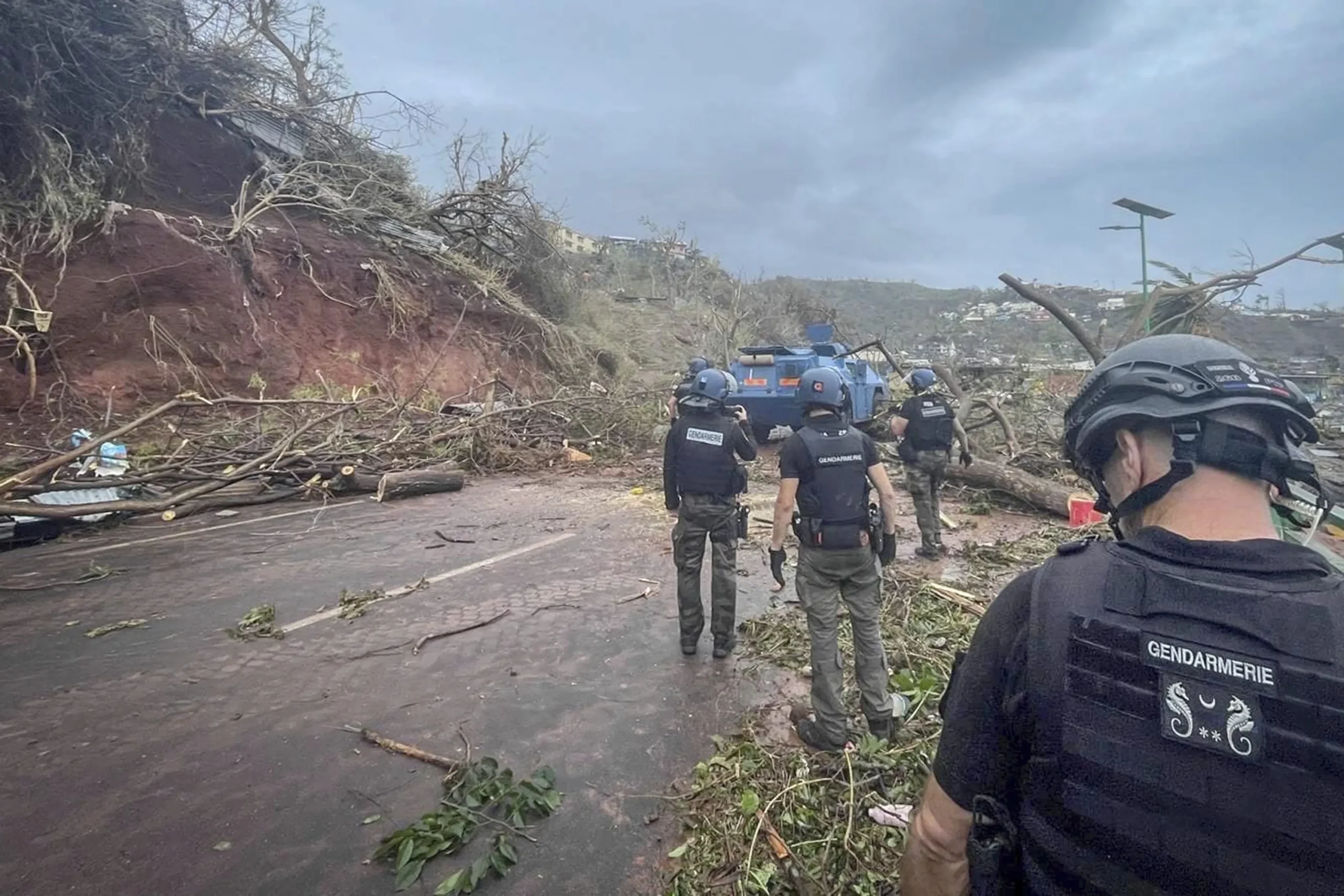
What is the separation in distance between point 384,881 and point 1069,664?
2.47m

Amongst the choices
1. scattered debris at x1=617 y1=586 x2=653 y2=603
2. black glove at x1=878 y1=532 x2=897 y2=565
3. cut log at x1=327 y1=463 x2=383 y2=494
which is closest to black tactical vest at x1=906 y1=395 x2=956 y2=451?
scattered debris at x1=617 y1=586 x2=653 y2=603

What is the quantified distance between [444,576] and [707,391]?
2.87m

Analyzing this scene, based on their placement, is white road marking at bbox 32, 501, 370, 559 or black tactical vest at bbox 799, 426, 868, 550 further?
white road marking at bbox 32, 501, 370, 559

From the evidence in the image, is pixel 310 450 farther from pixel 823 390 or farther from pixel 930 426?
pixel 930 426

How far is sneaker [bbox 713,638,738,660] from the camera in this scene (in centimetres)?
439

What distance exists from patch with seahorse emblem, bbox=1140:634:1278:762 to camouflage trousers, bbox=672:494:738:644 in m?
3.47

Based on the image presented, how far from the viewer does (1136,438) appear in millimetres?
1212

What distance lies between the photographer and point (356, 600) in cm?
511

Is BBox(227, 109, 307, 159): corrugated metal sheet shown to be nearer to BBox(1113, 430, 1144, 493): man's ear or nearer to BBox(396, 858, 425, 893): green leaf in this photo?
BBox(396, 858, 425, 893): green leaf

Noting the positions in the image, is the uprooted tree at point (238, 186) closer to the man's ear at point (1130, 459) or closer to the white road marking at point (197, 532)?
the white road marking at point (197, 532)

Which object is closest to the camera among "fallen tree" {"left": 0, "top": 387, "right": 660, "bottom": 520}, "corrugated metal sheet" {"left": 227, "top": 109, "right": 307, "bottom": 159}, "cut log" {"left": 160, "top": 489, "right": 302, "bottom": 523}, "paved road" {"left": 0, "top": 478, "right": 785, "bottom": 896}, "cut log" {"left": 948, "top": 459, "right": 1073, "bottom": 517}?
"paved road" {"left": 0, "top": 478, "right": 785, "bottom": 896}

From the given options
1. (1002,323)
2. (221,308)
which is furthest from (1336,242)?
(1002,323)

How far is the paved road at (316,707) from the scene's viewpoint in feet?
8.45

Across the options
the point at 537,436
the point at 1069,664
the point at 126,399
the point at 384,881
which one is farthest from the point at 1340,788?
the point at 126,399
